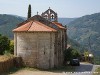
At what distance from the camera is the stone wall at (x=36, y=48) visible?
43875mm

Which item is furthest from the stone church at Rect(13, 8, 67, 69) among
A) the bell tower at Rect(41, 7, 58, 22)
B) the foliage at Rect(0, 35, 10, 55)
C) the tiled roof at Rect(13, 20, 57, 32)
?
the bell tower at Rect(41, 7, 58, 22)

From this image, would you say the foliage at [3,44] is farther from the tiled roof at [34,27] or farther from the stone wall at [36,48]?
the stone wall at [36,48]

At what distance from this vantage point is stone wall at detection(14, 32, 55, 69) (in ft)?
144

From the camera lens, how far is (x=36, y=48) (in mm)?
43906

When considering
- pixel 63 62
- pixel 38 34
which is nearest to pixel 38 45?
pixel 38 34

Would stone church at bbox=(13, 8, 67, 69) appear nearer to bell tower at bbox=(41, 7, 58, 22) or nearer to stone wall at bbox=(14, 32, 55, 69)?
stone wall at bbox=(14, 32, 55, 69)

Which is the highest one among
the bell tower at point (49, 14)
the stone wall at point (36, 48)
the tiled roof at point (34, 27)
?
the bell tower at point (49, 14)

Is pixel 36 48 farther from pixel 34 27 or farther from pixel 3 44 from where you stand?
pixel 3 44

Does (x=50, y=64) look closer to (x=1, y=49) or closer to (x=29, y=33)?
(x=29, y=33)

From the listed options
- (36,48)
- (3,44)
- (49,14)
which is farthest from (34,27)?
(49,14)

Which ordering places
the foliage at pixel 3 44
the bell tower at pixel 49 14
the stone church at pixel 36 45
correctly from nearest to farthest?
the stone church at pixel 36 45, the foliage at pixel 3 44, the bell tower at pixel 49 14

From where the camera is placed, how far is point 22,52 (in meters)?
44.5

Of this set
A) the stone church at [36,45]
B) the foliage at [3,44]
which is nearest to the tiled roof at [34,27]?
the stone church at [36,45]

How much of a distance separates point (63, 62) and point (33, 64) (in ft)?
43.3
